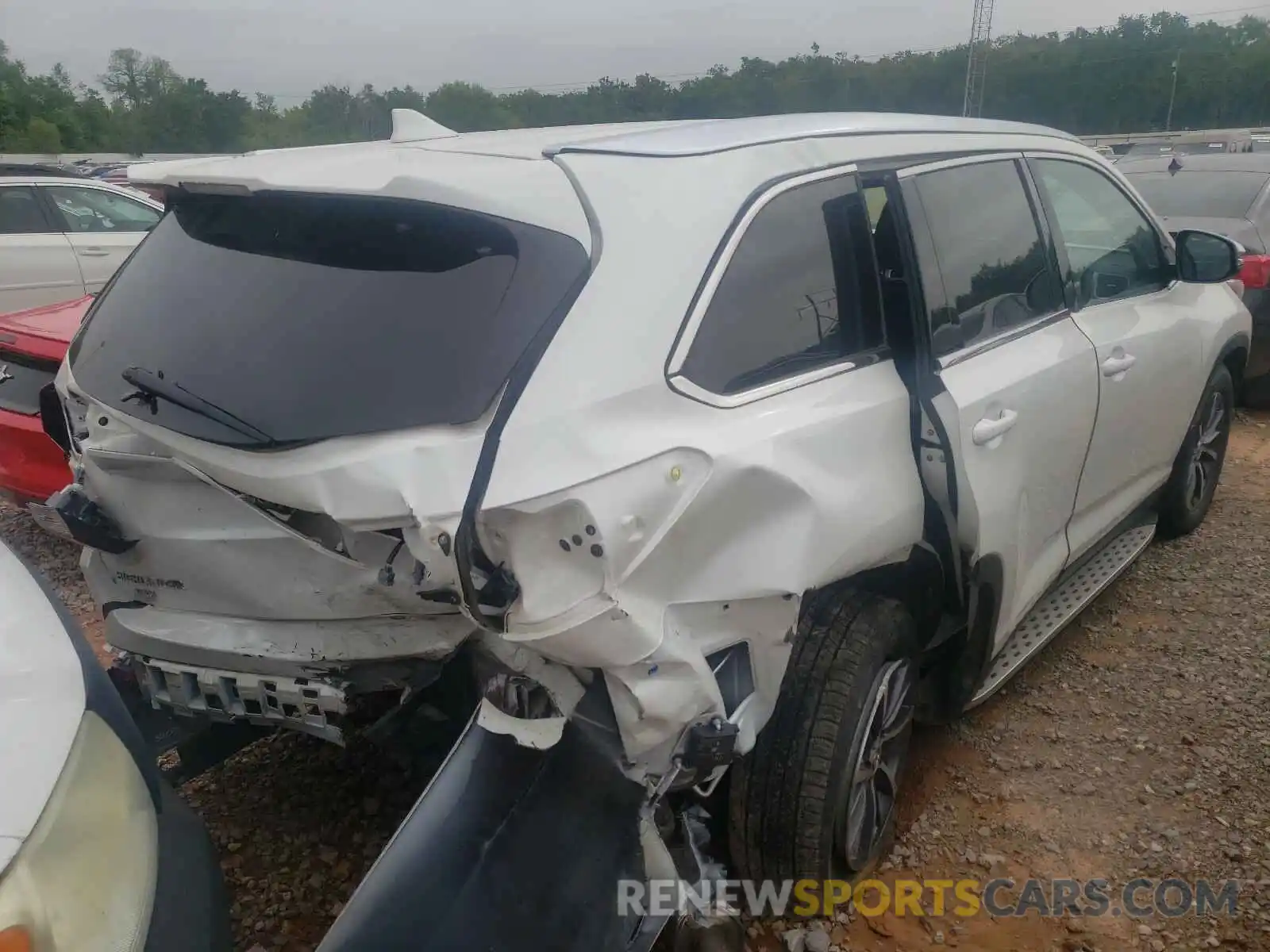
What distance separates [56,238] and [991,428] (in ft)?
25.8

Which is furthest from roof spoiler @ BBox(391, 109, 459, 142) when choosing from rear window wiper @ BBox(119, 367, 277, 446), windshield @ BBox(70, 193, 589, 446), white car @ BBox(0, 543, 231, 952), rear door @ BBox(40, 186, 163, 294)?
rear door @ BBox(40, 186, 163, 294)

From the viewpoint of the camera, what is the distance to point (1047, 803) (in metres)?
2.88

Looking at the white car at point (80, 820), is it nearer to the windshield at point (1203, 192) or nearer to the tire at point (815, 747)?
the tire at point (815, 747)

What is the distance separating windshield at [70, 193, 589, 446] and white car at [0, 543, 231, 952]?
474 mm

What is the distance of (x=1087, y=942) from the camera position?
242 centimetres

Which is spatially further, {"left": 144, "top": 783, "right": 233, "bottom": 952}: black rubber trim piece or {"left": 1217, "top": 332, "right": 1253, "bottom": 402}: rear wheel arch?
{"left": 1217, "top": 332, "right": 1253, "bottom": 402}: rear wheel arch

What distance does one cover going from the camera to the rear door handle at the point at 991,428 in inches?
96.3

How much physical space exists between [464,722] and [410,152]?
127 cm

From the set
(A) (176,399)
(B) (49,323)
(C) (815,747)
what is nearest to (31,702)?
(A) (176,399)

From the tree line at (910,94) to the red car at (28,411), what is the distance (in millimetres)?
40397

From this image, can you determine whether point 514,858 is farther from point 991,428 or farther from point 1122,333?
point 1122,333

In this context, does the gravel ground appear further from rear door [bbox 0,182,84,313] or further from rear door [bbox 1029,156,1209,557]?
rear door [bbox 0,182,84,313]

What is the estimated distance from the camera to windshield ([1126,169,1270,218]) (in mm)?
6535

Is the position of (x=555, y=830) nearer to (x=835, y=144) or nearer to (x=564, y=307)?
(x=564, y=307)
